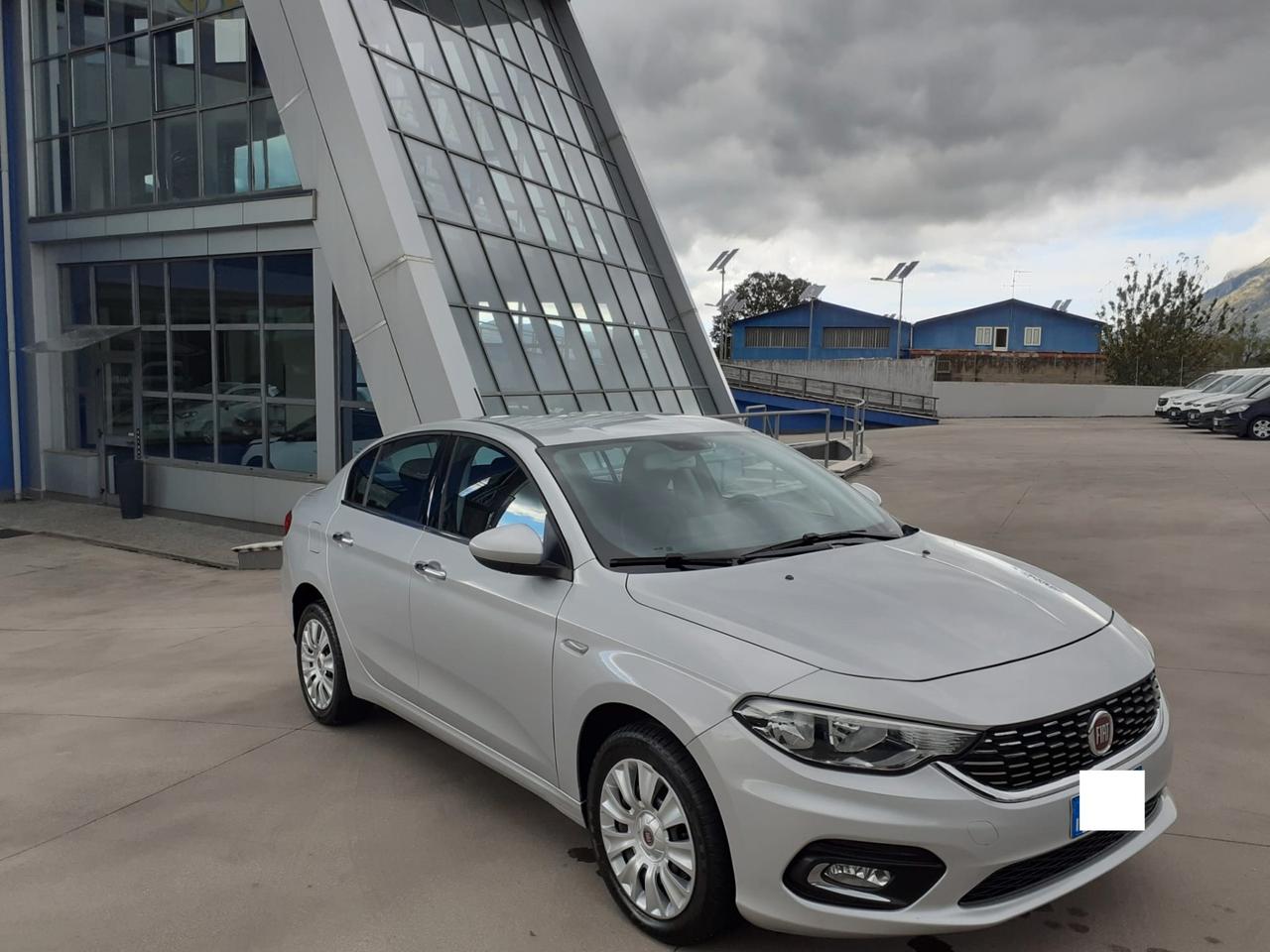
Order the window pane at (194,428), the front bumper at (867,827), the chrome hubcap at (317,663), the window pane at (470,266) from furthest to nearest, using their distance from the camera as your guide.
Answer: the window pane at (194,428), the window pane at (470,266), the chrome hubcap at (317,663), the front bumper at (867,827)

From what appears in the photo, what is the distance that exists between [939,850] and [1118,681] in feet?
2.85

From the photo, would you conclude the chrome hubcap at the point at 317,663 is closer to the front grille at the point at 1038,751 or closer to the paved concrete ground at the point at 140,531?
the front grille at the point at 1038,751

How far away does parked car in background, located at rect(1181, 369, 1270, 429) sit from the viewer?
90.0ft

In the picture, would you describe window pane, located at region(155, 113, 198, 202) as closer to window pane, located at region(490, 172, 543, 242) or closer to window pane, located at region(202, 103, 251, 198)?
window pane, located at region(202, 103, 251, 198)

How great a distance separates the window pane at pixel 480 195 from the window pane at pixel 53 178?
818cm

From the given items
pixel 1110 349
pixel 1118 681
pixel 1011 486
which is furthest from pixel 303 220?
pixel 1110 349

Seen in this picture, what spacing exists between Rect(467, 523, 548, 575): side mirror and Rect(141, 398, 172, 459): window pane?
14.3 meters

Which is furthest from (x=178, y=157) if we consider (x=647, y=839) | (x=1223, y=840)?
(x=1223, y=840)

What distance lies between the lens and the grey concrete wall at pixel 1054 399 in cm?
4584

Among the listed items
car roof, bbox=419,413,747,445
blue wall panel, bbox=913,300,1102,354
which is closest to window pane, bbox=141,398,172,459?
car roof, bbox=419,413,747,445

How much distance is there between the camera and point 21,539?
14.4 m

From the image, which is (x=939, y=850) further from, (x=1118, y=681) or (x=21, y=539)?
(x=21, y=539)

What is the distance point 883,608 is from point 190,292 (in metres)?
14.9

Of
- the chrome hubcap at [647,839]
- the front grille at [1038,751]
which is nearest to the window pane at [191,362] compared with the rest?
the chrome hubcap at [647,839]
